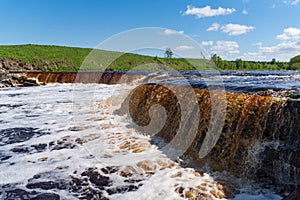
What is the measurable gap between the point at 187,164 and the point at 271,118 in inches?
82.8

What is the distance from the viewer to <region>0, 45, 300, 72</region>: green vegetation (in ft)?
218

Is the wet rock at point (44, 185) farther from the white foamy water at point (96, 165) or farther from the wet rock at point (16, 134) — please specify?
the wet rock at point (16, 134)

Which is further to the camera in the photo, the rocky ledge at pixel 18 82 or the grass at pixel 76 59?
the grass at pixel 76 59

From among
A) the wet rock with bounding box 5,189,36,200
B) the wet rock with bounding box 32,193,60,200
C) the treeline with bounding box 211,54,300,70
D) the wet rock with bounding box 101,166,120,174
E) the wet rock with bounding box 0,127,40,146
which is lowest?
the wet rock with bounding box 32,193,60,200

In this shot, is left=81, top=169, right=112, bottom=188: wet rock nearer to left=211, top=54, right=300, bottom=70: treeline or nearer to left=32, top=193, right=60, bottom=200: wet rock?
left=32, top=193, right=60, bottom=200: wet rock

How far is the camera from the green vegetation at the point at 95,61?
Result: 66.6 meters

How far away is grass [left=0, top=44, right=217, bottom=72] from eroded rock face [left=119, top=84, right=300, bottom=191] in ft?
165

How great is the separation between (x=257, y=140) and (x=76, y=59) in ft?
288

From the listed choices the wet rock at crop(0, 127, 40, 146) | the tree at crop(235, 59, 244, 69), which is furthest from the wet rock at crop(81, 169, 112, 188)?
the tree at crop(235, 59, 244, 69)

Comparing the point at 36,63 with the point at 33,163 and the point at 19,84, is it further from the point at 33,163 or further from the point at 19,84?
the point at 33,163

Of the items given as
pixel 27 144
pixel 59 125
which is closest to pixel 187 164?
pixel 27 144

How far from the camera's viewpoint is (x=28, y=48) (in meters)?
92.9

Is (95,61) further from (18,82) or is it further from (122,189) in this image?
(122,189)

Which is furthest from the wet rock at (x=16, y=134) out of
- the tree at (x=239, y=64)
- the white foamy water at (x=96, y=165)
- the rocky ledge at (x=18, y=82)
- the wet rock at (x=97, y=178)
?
the tree at (x=239, y=64)
